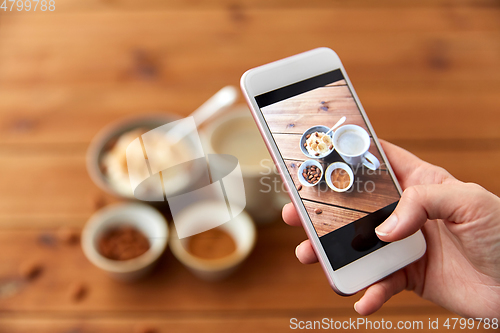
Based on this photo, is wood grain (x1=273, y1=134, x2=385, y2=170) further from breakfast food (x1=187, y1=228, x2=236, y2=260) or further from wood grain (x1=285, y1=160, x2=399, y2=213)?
breakfast food (x1=187, y1=228, x2=236, y2=260)

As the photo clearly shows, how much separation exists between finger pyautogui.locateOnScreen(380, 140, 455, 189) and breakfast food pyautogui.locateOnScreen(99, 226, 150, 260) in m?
0.37

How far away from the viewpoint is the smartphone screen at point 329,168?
45cm

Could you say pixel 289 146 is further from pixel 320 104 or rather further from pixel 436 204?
pixel 436 204

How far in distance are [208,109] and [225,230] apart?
0.66ft

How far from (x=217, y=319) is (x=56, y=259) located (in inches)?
10.0

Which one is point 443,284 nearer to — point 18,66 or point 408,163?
point 408,163

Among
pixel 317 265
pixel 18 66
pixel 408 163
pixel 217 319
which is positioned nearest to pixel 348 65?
Answer: pixel 408 163

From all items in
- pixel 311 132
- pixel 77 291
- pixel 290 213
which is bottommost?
pixel 77 291

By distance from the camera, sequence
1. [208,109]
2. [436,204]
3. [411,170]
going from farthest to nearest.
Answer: [208,109]
[411,170]
[436,204]

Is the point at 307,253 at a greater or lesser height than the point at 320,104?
lesser

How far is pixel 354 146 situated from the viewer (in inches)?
18.8

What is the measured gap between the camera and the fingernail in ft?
1.35

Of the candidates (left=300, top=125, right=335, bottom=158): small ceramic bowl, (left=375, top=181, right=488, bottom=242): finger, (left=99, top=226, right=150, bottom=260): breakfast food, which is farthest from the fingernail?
(left=99, top=226, right=150, bottom=260): breakfast food

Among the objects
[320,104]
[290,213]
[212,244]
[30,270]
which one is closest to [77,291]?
[30,270]
